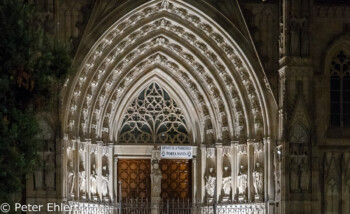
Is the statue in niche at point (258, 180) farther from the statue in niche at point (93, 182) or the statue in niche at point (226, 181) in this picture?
the statue in niche at point (93, 182)

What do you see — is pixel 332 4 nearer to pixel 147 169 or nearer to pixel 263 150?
pixel 263 150

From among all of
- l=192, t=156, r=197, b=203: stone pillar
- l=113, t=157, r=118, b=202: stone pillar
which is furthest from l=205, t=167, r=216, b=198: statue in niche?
l=113, t=157, r=118, b=202: stone pillar

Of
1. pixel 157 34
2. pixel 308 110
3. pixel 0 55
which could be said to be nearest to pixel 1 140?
pixel 0 55

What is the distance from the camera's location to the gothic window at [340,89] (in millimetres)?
32188

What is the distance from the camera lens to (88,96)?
32.4 m

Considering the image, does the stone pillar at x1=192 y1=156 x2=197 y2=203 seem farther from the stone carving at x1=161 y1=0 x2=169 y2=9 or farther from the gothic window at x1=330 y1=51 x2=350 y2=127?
the stone carving at x1=161 y1=0 x2=169 y2=9

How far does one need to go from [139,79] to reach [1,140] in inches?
676

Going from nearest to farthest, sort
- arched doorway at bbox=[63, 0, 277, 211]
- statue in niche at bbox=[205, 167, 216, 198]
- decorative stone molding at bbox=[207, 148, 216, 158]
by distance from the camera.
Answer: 1. arched doorway at bbox=[63, 0, 277, 211]
2. statue in niche at bbox=[205, 167, 216, 198]
3. decorative stone molding at bbox=[207, 148, 216, 158]

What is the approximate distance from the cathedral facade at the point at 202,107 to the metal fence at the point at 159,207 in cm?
7

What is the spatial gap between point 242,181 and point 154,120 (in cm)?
407

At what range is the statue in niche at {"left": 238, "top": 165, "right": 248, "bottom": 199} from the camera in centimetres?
3259

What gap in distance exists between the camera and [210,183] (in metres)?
33.9

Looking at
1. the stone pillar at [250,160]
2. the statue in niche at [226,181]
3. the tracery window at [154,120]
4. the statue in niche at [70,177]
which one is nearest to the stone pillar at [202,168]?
the tracery window at [154,120]

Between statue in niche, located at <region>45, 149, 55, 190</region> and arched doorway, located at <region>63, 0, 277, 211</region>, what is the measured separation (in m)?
1.11
